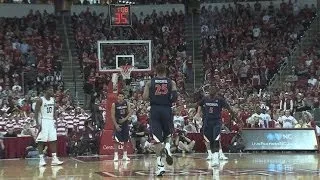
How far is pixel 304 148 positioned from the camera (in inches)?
886

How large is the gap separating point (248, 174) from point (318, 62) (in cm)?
1752

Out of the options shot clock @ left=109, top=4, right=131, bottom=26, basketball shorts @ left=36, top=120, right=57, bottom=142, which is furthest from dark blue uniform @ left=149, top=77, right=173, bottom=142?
shot clock @ left=109, top=4, right=131, bottom=26

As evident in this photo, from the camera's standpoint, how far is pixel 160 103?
14062 mm

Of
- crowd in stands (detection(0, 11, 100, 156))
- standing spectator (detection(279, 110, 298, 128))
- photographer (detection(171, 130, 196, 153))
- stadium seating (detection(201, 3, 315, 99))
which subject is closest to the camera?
photographer (detection(171, 130, 196, 153))

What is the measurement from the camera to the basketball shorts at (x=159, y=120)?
1402cm

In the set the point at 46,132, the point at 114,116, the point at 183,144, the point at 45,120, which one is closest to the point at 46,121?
the point at 45,120

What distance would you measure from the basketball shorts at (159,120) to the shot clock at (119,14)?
15.7 metres

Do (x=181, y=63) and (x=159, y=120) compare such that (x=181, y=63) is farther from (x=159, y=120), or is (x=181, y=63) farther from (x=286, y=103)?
(x=159, y=120)

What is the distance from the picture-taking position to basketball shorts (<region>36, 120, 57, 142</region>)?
17.6 metres

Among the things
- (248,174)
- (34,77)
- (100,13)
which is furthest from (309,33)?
(248,174)

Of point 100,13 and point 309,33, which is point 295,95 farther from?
point 100,13

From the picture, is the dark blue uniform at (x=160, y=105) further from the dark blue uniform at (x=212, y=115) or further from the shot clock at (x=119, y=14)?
the shot clock at (x=119, y=14)

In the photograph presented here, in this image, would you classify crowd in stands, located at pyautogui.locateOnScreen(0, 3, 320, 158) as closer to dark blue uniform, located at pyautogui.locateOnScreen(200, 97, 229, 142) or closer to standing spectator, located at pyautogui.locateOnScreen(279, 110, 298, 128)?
standing spectator, located at pyautogui.locateOnScreen(279, 110, 298, 128)

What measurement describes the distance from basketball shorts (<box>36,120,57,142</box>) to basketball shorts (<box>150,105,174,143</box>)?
4402 mm
